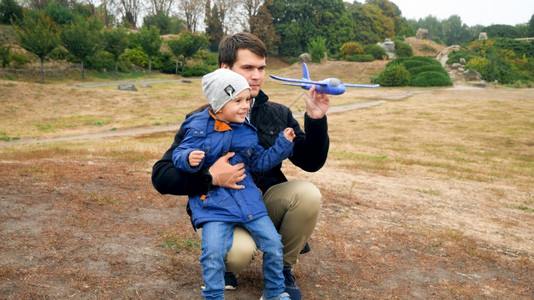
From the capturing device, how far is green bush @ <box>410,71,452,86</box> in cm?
3634

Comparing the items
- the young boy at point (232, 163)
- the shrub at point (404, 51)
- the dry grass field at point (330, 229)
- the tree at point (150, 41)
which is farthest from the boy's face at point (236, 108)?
the shrub at point (404, 51)

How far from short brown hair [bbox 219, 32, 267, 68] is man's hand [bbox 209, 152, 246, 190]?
2.93 feet

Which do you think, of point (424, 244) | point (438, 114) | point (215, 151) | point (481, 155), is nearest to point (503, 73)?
point (438, 114)

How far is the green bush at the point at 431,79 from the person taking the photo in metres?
36.3

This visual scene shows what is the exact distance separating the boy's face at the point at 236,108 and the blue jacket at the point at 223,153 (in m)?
0.07

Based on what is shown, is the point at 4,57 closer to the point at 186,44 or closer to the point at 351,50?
the point at 186,44

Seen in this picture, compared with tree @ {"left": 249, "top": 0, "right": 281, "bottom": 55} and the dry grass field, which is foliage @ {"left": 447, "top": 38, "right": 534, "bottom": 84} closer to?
tree @ {"left": 249, "top": 0, "right": 281, "bottom": 55}

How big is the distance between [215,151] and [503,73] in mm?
43822

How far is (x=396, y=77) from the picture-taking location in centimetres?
3606

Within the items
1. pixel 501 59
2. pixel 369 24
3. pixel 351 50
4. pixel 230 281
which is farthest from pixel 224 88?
pixel 369 24

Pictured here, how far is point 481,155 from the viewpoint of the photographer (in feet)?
43.3

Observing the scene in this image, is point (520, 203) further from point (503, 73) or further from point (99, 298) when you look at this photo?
point (503, 73)

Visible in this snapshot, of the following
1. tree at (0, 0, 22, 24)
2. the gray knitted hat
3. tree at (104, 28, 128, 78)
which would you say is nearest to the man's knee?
the gray knitted hat

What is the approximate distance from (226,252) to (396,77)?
35.8 meters
